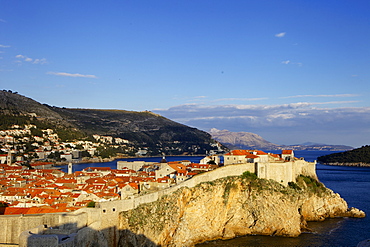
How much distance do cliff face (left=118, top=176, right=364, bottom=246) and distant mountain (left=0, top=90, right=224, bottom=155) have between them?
81.0 meters

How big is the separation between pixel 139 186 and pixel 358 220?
21.4 m

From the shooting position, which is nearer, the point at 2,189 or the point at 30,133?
the point at 2,189

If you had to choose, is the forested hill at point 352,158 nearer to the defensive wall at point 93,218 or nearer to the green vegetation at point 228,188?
the green vegetation at point 228,188

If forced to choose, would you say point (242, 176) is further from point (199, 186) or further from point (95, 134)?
point (95, 134)

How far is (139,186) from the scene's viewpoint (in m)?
34.9

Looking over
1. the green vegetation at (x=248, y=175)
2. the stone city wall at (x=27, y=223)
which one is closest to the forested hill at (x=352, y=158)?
the green vegetation at (x=248, y=175)

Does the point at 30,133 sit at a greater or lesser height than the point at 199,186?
greater

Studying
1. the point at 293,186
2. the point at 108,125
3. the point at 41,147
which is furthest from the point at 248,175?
the point at 108,125

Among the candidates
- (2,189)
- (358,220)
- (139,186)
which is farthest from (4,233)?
(358,220)

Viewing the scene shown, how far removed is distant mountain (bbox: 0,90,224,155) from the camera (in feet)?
382

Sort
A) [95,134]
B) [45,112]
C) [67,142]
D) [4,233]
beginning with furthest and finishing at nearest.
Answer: [95,134], [45,112], [67,142], [4,233]

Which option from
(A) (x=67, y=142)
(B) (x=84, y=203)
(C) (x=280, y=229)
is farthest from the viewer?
(A) (x=67, y=142)

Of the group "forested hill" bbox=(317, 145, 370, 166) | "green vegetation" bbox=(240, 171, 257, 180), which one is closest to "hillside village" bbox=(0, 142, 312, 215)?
"green vegetation" bbox=(240, 171, 257, 180)

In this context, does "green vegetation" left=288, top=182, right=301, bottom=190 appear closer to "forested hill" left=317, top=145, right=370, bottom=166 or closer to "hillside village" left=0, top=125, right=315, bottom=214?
"hillside village" left=0, top=125, right=315, bottom=214
